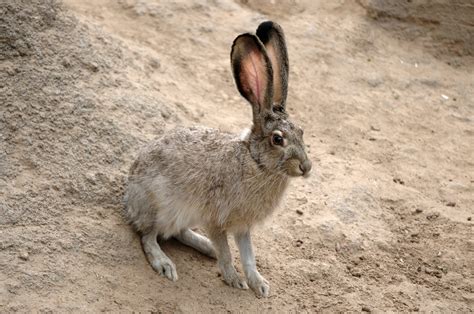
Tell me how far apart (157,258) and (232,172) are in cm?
80

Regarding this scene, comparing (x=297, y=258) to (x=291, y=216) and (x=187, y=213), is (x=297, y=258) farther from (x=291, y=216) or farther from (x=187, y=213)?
(x=187, y=213)

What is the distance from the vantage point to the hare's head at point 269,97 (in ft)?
15.8

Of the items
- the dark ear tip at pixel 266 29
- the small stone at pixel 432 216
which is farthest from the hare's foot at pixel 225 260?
the small stone at pixel 432 216

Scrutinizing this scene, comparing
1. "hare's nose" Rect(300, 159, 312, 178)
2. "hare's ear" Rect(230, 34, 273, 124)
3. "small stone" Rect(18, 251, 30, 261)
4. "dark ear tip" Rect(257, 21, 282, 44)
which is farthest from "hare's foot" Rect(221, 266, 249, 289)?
"dark ear tip" Rect(257, 21, 282, 44)

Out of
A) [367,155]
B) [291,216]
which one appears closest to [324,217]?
[291,216]

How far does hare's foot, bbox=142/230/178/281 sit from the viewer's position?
508cm

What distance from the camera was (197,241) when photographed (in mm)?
5512

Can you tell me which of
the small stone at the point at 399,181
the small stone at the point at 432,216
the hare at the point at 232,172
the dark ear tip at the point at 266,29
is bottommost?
the small stone at the point at 399,181

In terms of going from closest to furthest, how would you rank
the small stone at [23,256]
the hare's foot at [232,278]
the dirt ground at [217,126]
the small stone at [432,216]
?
the small stone at [23,256]
the dirt ground at [217,126]
the hare's foot at [232,278]
the small stone at [432,216]

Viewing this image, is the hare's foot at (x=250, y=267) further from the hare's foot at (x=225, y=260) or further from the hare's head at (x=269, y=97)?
the hare's head at (x=269, y=97)

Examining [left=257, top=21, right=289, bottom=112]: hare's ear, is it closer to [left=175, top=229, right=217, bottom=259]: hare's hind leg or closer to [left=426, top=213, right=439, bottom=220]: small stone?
[left=175, top=229, right=217, bottom=259]: hare's hind leg

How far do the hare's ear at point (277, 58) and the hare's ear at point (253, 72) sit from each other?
0.11 m

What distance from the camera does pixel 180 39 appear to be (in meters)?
8.06

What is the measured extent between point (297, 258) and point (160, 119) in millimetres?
1684
